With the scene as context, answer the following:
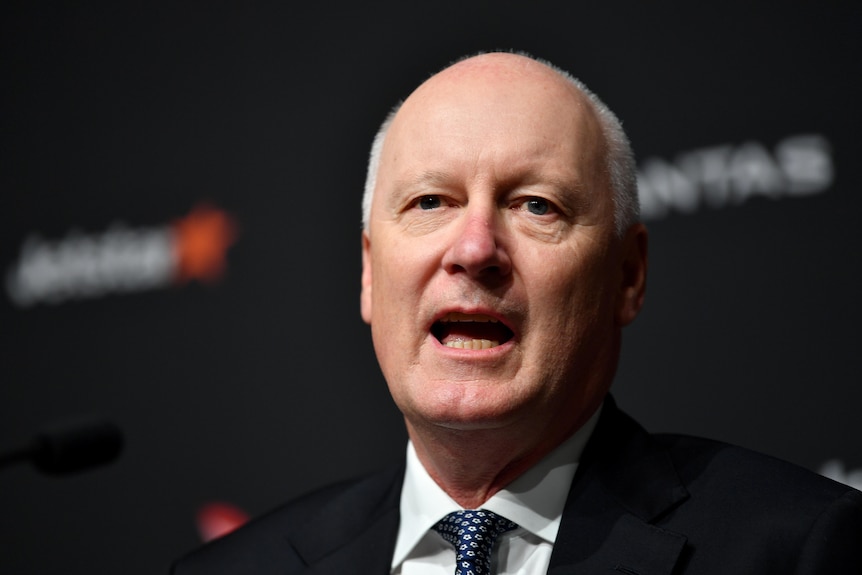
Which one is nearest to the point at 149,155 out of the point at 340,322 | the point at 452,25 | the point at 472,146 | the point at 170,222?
the point at 170,222

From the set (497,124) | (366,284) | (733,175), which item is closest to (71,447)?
(366,284)

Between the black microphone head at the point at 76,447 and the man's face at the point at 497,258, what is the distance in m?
0.46

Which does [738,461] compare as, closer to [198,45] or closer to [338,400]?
[338,400]

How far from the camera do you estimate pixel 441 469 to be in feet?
5.28

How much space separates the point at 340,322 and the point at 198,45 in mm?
886

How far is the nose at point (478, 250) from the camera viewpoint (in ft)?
4.75

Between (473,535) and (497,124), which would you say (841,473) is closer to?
(473,535)

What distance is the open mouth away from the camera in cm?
151

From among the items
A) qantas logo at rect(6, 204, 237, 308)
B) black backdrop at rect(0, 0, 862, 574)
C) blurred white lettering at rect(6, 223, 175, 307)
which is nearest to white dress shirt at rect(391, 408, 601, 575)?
black backdrop at rect(0, 0, 862, 574)

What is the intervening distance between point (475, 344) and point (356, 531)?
1.39 ft

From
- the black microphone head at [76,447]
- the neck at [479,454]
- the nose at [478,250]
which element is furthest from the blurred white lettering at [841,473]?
the black microphone head at [76,447]

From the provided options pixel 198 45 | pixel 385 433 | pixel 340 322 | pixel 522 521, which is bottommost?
pixel 385 433

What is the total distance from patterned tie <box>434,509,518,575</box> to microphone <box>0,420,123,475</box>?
0.54m

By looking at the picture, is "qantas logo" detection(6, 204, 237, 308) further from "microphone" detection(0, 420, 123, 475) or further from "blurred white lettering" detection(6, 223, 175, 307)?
"microphone" detection(0, 420, 123, 475)
